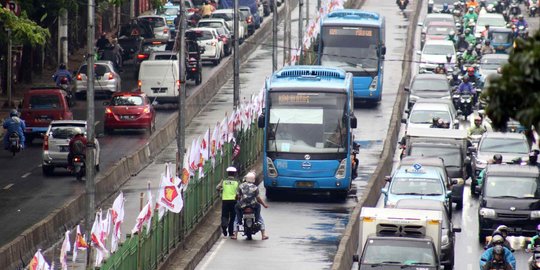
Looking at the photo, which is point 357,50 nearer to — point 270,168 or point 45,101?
point 45,101

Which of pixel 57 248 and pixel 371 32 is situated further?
pixel 371 32

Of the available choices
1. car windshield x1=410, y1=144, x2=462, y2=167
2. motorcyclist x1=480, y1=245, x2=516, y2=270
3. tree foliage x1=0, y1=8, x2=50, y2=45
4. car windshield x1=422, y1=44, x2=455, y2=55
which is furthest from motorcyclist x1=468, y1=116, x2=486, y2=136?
motorcyclist x1=480, y1=245, x2=516, y2=270

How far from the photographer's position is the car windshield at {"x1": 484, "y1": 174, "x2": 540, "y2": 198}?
34938mm

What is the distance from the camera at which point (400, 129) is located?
5244cm

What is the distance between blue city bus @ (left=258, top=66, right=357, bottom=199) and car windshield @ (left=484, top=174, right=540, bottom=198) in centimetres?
514

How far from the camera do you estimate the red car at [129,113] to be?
164ft

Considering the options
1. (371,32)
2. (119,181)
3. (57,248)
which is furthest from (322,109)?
(371,32)

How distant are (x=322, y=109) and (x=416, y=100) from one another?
1279 centimetres

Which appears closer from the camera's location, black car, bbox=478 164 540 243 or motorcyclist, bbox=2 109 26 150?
black car, bbox=478 164 540 243

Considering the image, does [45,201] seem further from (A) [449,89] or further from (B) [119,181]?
(A) [449,89]

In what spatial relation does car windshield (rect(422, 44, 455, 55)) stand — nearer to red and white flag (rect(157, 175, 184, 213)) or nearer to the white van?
the white van

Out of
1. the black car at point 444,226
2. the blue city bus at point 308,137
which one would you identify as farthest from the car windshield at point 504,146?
the black car at point 444,226

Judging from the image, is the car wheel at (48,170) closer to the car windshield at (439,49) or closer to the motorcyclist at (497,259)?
the motorcyclist at (497,259)

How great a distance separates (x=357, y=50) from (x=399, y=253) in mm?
30127
